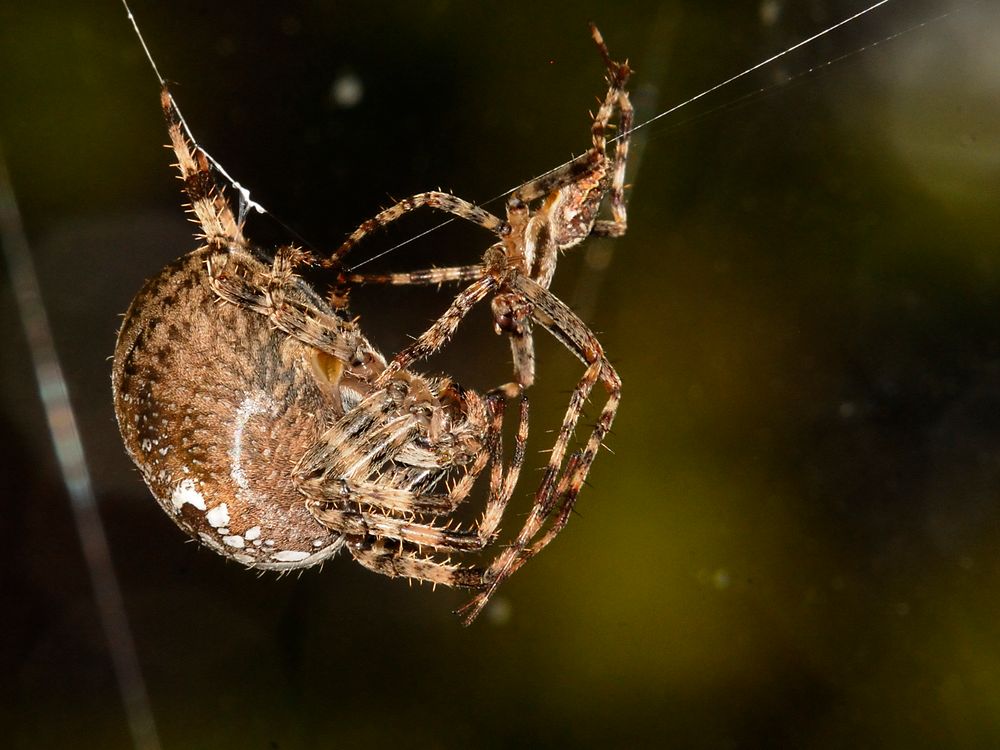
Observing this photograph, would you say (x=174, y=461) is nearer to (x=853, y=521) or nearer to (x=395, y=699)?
(x=395, y=699)

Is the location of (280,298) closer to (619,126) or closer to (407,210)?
(407,210)

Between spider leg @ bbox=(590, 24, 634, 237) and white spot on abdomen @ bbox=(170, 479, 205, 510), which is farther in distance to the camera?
spider leg @ bbox=(590, 24, 634, 237)

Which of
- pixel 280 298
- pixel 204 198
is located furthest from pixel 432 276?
pixel 204 198

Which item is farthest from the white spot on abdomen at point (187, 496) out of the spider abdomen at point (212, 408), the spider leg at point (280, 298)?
the spider leg at point (280, 298)

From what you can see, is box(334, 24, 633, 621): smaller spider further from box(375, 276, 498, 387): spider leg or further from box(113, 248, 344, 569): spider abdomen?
box(113, 248, 344, 569): spider abdomen

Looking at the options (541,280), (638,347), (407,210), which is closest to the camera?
(407,210)

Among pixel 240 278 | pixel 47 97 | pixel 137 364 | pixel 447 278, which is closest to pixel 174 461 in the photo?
pixel 137 364

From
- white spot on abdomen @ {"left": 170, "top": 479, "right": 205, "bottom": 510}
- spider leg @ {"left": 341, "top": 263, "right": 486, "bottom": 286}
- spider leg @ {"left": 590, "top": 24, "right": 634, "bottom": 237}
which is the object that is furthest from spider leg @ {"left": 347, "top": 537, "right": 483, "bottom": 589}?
spider leg @ {"left": 590, "top": 24, "right": 634, "bottom": 237}
